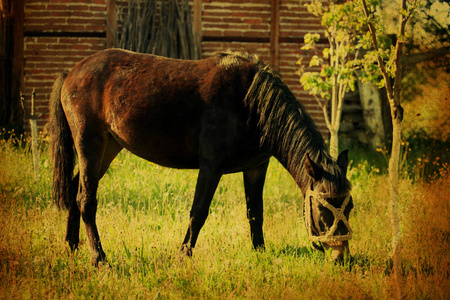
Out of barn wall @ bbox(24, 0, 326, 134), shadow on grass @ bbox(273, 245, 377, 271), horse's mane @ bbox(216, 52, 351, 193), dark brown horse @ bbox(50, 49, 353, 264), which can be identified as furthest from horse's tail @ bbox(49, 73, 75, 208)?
barn wall @ bbox(24, 0, 326, 134)

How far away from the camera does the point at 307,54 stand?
33.1 feet

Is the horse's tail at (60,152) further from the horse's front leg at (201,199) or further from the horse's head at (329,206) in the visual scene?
the horse's head at (329,206)

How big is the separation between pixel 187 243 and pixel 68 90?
6.62 ft

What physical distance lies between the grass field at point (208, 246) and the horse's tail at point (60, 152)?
0.88 ft

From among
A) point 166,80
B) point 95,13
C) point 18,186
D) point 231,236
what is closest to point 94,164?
point 166,80

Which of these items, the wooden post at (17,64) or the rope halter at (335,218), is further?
the wooden post at (17,64)

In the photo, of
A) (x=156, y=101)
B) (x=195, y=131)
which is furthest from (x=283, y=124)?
(x=156, y=101)

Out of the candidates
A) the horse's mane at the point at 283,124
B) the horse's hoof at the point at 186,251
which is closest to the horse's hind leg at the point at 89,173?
the horse's hoof at the point at 186,251

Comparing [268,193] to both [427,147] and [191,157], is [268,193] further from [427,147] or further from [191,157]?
[427,147]

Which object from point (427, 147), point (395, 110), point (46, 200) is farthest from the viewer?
point (427, 147)

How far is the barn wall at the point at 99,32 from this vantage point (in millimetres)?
9594

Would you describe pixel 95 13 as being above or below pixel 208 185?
above

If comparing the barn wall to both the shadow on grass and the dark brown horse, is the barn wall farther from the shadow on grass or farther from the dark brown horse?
the shadow on grass

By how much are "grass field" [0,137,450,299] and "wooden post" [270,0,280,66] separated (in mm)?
3631
